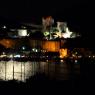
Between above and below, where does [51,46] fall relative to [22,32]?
Result: below

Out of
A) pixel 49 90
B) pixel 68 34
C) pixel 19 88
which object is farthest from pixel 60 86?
pixel 68 34

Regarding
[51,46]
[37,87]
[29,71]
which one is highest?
[51,46]

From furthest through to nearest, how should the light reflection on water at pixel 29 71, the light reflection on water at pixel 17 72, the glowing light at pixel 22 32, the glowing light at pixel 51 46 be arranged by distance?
the glowing light at pixel 22 32
the glowing light at pixel 51 46
the light reflection on water at pixel 29 71
the light reflection on water at pixel 17 72

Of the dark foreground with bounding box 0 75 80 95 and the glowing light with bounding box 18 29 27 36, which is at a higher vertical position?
the glowing light with bounding box 18 29 27 36

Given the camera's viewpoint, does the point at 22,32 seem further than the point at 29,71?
Yes

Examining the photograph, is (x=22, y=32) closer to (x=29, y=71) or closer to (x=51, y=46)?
(x=51, y=46)

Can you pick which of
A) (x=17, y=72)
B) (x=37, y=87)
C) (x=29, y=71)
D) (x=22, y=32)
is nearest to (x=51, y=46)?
(x=22, y=32)

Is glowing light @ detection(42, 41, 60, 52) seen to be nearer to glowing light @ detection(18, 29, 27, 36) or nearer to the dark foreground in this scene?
glowing light @ detection(18, 29, 27, 36)

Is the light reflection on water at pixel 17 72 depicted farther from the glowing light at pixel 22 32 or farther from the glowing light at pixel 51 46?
the glowing light at pixel 22 32

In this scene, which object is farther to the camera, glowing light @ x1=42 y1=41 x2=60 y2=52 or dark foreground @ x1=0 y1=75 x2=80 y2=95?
glowing light @ x1=42 y1=41 x2=60 y2=52

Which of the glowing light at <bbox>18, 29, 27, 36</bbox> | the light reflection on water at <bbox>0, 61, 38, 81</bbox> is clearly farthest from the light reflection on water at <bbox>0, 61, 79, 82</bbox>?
the glowing light at <bbox>18, 29, 27, 36</bbox>

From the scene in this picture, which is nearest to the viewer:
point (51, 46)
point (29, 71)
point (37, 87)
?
point (37, 87)

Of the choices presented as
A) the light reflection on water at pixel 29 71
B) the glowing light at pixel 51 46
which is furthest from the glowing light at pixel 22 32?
the light reflection on water at pixel 29 71

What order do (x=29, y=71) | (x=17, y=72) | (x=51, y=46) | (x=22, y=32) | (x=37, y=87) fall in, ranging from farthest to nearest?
(x=22, y=32), (x=51, y=46), (x=29, y=71), (x=17, y=72), (x=37, y=87)
